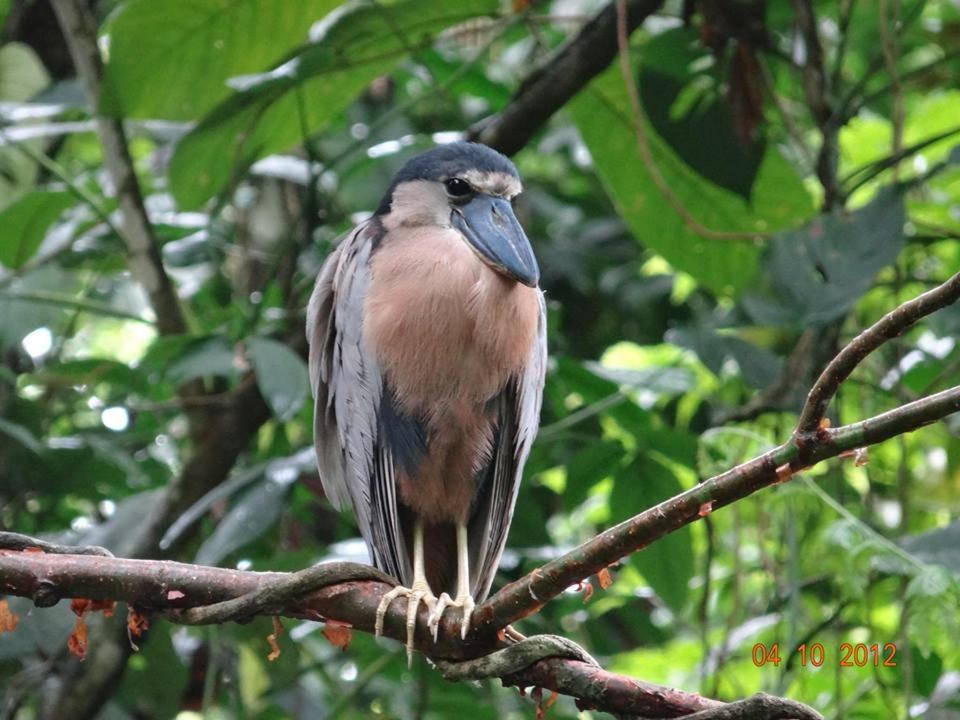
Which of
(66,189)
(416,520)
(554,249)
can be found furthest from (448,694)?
(66,189)

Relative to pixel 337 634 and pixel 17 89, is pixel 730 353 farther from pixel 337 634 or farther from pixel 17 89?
pixel 17 89

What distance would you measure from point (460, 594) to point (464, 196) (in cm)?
90

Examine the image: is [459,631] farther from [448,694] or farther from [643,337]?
[643,337]

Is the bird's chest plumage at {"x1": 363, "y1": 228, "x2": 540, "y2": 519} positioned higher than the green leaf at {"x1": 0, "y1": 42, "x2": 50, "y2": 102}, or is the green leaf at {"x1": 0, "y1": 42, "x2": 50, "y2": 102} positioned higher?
the green leaf at {"x1": 0, "y1": 42, "x2": 50, "y2": 102}

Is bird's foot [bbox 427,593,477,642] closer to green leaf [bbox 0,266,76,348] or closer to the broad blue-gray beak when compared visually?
the broad blue-gray beak

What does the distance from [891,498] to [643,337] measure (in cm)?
92

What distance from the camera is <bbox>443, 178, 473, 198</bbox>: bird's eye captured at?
103 inches

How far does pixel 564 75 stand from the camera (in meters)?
2.94

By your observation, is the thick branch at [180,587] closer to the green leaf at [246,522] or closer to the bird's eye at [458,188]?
the green leaf at [246,522]

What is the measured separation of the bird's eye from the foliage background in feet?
1.37

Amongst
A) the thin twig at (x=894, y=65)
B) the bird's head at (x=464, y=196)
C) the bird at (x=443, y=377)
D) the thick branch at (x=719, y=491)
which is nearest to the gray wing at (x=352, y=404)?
the bird at (x=443, y=377)

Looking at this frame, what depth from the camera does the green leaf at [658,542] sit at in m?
2.90

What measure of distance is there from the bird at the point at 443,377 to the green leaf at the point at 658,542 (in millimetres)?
484
